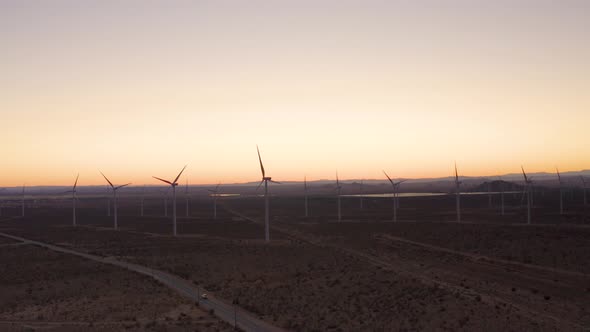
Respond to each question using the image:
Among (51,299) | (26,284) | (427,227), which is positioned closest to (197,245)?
(26,284)

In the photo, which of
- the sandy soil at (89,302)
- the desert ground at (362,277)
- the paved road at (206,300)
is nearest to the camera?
the paved road at (206,300)

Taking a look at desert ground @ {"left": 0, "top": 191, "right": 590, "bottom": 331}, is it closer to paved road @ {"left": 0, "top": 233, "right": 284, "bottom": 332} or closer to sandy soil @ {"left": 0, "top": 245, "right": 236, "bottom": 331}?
sandy soil @ {"left": 0, "top": 245, "right": 236, "bottom": 331}

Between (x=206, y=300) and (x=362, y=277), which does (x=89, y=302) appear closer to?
(x=206, y=300)

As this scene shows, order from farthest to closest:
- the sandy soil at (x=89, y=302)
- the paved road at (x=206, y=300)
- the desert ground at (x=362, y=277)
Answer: the desert ground at (x=362, y=277) → the sandy soil at (x=89, y=302) → the paved road at (x=206, y=300)

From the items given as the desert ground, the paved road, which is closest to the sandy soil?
the desert ground

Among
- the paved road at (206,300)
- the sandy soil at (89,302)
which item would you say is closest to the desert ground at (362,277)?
the sandy soil at (89,302)

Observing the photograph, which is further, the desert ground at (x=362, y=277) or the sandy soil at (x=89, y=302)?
the desert ground at (x=362, y=277)

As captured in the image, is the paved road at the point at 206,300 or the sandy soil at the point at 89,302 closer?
the paved road at the point at 206,300

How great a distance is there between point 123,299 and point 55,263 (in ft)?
82.1

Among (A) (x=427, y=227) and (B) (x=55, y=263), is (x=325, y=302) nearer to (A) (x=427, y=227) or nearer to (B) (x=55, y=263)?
(B) (x=55, y=263)

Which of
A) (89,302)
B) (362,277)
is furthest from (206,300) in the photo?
(362,277)

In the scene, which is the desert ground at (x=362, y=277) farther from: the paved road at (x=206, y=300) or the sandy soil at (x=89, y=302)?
the paved road at (x=206, y=300)

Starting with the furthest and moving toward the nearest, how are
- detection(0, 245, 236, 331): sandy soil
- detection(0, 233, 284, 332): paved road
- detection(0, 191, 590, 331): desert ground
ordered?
detection(0, 191, 590, 331): desert ground < detection(0, 245, 236, 331): sandy soil < detection(0, 233, 284, 332): paved road

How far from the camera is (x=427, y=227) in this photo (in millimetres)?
92438
